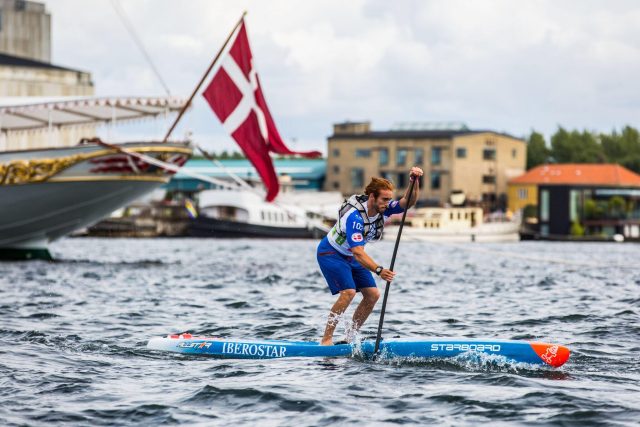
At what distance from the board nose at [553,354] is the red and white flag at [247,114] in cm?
1925

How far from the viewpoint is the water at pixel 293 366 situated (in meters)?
10.3

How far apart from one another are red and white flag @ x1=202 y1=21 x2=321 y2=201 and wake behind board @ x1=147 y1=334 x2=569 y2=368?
Result: 57.5ft

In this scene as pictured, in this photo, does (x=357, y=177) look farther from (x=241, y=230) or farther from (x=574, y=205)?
(x=241, y=230)

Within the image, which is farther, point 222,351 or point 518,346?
point 222,351

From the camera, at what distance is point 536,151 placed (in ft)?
468

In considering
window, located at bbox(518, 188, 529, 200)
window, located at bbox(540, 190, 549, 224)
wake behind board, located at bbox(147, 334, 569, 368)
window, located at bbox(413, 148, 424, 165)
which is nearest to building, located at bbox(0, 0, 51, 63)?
window, located at bbox(413, 148, 424, 165)

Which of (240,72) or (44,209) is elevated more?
(240,72)

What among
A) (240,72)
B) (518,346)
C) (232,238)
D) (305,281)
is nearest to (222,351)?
(518,346)

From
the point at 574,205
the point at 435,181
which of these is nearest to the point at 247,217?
the point at 435,181

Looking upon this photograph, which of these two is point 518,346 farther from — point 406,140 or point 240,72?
point 406,140

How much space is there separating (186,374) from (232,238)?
8257cm

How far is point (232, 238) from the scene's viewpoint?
311 ft

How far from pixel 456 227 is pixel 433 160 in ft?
58.8

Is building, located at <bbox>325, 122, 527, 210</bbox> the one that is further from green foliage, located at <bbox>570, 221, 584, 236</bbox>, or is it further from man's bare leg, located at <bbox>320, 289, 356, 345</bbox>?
man's bare leg, located at <bbox>320, 289, 356, 345</bbox>
